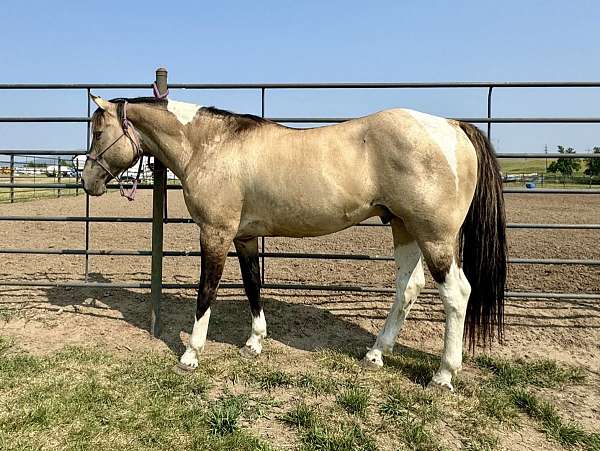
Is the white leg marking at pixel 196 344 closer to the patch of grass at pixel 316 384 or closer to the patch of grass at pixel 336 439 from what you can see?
the patch of grass at pixel 316 384

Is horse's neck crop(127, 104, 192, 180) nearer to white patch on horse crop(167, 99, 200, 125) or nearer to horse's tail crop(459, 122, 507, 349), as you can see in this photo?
white patch on horse crop(167, 99, 200, 125)

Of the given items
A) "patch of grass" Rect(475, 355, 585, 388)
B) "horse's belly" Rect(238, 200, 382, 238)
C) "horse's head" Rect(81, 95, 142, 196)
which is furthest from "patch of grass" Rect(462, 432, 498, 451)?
"horse's head" Rect(81, 95, 142, 196)

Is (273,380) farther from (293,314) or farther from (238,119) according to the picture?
(238,119)

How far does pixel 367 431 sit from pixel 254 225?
1599 mm

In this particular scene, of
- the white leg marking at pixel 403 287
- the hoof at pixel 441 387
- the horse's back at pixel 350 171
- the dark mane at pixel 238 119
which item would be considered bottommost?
the hoof at pixel 441 387

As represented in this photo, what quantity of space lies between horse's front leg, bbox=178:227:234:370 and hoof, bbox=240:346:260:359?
1.05ft

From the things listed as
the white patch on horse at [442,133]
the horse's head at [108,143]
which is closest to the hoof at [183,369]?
the horse's head at [108,143]

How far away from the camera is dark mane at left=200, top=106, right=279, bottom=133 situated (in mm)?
3449

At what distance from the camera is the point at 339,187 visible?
3072mm

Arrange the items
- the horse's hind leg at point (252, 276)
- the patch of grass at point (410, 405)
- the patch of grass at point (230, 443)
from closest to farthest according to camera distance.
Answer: the patch of grass at point (230, 443) → the patch of grass at point (410, 405) → the horse's hind leg at point (252, 276)

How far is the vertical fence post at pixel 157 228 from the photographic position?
3881 mm

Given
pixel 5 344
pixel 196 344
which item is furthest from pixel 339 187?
pixel 5 344

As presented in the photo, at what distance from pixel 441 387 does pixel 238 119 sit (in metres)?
2.39

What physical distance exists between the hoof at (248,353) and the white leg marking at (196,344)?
33cm
